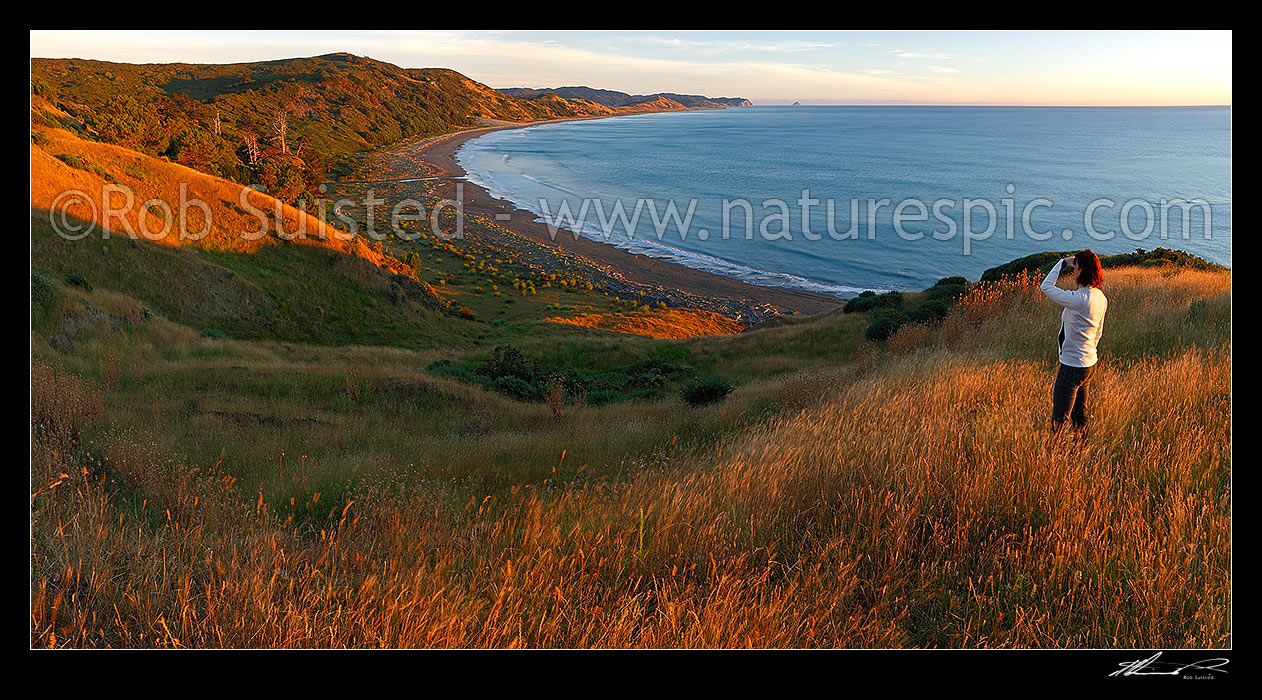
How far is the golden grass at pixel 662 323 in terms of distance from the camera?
3756 centimetres

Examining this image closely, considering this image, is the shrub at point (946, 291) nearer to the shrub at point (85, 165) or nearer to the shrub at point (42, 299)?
the shrub at point (42, 299)

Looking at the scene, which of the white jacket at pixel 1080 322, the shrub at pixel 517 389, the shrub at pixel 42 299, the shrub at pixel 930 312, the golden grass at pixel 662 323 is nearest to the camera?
the white jacket at pixel 1080 322

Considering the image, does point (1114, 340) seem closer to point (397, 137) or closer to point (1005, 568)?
point (1005, 568)

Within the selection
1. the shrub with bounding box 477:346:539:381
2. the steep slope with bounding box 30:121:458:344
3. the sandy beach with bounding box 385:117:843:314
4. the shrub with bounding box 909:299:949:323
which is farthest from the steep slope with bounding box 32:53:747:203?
the shrub with bounding box 909:299:949:323

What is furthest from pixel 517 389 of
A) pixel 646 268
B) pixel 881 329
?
pixel 646 268

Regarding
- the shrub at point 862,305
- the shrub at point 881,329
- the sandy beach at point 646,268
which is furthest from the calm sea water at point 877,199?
the shrub at point 881,329

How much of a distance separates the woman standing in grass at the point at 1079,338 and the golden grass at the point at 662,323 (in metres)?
30.0

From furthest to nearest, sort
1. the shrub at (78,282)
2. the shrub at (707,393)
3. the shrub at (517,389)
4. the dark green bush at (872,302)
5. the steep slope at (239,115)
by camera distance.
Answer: the steep slope at (239,115) < the dark green bush at (872,302) < the shrub at (78,282) < the shrub at (517,389) < the shrub at (707,393)

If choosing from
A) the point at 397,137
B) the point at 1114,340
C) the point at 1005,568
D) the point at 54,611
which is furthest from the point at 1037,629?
the point at 397,137

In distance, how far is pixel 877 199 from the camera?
8400 cm

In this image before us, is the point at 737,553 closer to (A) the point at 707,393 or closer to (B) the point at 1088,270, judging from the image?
(B) the point at 1088,270

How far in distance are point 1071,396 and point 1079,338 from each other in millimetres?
528

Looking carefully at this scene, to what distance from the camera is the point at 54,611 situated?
8.51ft
